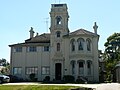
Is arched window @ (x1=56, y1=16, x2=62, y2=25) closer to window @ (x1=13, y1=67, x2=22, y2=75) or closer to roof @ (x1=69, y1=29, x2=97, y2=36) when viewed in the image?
roof @ (x1=69, y1=29, x2=97, y2=36)

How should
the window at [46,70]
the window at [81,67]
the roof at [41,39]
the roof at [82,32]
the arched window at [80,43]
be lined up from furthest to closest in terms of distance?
the roof at [41,39], the window at [46,70], the roof at [82,32], the arched window at [80,43], the window at [81,67]

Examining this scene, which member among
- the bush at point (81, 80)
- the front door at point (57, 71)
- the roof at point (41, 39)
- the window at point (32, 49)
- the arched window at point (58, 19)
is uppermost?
the arched window at point (58, 19)

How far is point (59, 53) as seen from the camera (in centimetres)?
4956

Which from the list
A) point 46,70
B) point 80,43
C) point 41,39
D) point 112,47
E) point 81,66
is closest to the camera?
point 81,66

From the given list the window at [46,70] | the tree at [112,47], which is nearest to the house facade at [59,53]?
the window at [46,70]

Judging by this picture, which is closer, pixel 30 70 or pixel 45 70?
pixel 45 70

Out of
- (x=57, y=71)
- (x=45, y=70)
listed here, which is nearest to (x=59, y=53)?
(x=57, y=71)

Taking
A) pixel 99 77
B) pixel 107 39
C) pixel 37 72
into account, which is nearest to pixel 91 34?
pixel 99 77

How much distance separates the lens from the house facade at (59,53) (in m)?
47.7

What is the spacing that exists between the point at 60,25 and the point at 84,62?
836 cm

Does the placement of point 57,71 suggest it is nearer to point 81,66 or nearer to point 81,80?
point 81,66

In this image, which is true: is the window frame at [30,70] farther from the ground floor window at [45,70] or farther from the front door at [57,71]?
the front door at [57,71]

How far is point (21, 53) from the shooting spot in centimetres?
5156

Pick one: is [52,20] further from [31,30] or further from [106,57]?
[106,57]
